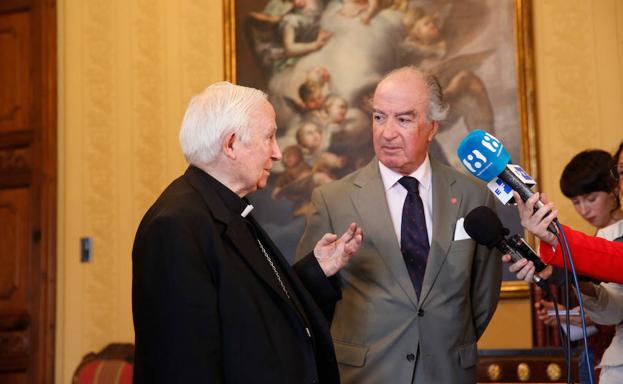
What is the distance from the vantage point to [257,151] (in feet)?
9.29

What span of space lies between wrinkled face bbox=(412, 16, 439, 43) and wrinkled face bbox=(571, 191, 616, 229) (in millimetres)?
2074

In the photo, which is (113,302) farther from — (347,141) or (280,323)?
(280,323)

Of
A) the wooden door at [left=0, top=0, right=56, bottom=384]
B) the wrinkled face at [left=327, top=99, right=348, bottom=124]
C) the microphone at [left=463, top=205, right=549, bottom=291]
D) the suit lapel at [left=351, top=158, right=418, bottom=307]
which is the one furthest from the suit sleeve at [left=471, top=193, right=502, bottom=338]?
the wooden door at [left=0, top=0, right=56, bottom=384]

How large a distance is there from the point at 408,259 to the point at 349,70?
2927 mm

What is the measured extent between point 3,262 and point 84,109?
4.27 ft

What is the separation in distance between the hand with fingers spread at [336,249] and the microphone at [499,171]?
0.63 metres

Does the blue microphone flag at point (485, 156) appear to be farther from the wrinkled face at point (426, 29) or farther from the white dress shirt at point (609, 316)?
the wrinkled face at point (426, 29)

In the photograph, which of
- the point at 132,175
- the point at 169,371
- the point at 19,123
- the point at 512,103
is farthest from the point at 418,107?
the point at 19,123

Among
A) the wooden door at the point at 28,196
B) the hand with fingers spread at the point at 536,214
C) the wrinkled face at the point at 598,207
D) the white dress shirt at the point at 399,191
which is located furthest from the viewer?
the wooden door at the point at 28,196

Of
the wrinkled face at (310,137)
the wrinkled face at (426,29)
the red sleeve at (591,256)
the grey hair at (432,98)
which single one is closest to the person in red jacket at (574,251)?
the red sleeve at (591,256)

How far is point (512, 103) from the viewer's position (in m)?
5.67

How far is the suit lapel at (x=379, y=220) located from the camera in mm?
3256

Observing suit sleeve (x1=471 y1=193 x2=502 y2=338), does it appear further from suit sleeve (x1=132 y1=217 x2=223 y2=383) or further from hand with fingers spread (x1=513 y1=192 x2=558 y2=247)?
suit sleeve (x1=132 y1=217 x2=223 y2=383)

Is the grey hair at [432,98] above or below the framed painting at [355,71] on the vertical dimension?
below
